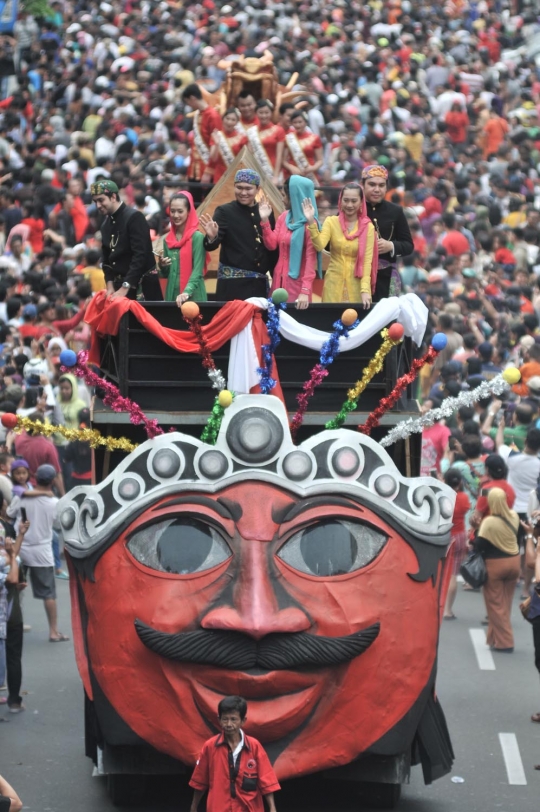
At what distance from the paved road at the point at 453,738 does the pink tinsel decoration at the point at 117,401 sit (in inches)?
95.3

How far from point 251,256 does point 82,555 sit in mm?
2608


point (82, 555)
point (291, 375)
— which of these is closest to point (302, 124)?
point (291, 375)

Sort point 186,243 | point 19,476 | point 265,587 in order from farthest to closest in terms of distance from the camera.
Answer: point 19,476 → point 186,243 → point 265,587

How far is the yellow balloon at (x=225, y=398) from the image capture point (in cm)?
1050

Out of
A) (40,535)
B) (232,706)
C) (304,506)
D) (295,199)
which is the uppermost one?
(295,199)

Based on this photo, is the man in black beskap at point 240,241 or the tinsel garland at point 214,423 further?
the man in black beskap at point 240,241

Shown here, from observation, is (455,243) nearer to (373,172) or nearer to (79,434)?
(373,172)

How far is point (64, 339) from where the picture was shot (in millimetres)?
19328

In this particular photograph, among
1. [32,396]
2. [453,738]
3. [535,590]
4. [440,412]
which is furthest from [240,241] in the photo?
[32,396]

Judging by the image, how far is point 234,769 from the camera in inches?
374

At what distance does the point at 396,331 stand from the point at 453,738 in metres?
3.71

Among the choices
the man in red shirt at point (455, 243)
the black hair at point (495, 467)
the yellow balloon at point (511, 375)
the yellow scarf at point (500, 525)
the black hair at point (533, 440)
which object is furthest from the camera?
the man in red shirt at point (455, 243)

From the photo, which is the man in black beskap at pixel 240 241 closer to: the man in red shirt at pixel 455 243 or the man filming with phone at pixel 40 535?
the man filming with phone at pixel 40 535

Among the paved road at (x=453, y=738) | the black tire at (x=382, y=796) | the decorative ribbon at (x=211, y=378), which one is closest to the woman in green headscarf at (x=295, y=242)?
the decorative ribbon at (x=211, y=378)
